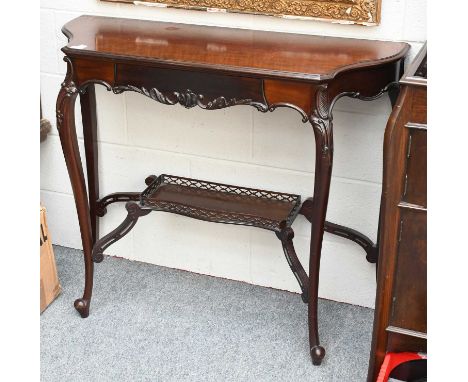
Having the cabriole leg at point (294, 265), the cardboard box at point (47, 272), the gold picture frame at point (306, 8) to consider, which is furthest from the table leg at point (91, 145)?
the cabriole leg at point (294, 265)

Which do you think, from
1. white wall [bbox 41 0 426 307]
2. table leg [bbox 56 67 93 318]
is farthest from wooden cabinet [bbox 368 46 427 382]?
table leg [bbox 56 67 93 318]

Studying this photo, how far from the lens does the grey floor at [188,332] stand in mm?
2404

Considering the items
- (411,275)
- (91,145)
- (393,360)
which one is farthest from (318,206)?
(91,145)

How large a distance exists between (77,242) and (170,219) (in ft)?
1.61

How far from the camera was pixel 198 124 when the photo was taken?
2695mm

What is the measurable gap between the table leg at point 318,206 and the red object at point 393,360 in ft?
1.21

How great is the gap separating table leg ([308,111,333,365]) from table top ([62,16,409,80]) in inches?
6.7

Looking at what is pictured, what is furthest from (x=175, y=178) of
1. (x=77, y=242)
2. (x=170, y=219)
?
(x=77, y=242)

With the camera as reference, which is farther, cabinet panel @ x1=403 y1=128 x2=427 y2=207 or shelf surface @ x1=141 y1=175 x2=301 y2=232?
shelf surface @ x1=141 y1=175 x2=301 y2=232

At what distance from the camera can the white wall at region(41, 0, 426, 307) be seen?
249 cm

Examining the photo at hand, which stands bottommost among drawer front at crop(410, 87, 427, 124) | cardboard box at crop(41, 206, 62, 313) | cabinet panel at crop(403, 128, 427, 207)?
cardboard box at crop(41, 206, 62, 313)

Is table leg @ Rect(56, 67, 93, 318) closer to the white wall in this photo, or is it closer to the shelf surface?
the shelf surface

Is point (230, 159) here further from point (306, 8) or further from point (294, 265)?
point (306, 8)

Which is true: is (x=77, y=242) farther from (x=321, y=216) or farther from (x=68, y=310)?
(x=321, y=216)
